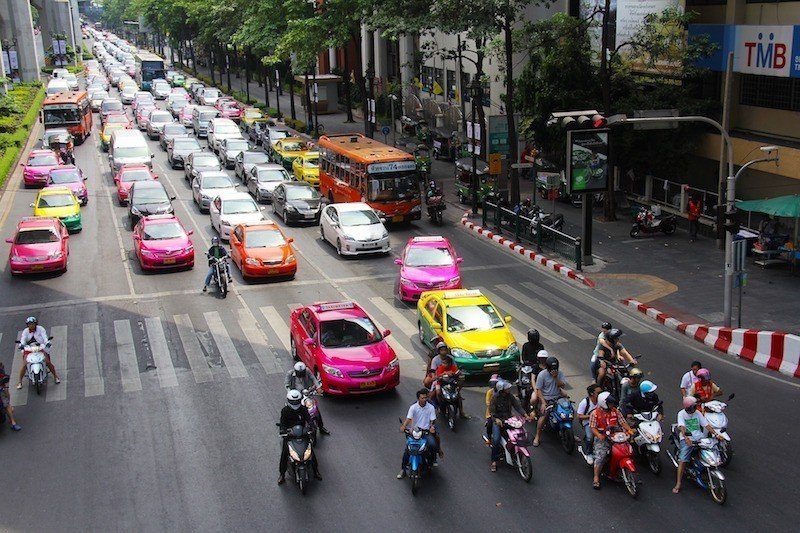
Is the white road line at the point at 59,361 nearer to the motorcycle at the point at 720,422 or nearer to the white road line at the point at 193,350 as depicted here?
the white road line at the point at 193,350

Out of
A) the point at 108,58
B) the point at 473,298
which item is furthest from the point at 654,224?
the point at 108,58

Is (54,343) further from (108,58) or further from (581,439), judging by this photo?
(108,58)

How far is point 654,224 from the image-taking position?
1299 inches

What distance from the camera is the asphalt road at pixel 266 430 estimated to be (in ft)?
46.1

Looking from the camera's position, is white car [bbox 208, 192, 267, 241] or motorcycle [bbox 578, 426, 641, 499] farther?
white car [bbox 208, 192, 267, 241]

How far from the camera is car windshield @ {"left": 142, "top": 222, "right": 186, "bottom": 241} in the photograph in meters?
30.4

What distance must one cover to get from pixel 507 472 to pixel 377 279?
14200 mm

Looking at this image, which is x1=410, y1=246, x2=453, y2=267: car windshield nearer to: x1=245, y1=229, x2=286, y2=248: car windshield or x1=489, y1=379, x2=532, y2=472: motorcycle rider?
x1=245, y1=229, x2=286, y2=248: car windshield

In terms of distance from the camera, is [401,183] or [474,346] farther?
[401,183]

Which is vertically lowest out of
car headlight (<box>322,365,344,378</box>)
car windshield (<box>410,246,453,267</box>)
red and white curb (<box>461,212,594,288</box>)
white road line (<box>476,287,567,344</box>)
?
red and white curb (<box>461,212,594,288</box>)

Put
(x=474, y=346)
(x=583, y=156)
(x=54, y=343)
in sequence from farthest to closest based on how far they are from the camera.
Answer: (x=583, y=156), (x=54, y=343), (x=474, y=346)

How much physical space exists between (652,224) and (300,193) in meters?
13.7

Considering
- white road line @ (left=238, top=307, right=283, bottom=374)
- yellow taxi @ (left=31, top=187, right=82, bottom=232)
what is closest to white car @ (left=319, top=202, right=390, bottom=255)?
white road line @ (left=238, top=307, right=283, bottom=374)

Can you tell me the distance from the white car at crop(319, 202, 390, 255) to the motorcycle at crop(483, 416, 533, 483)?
16.5 m
